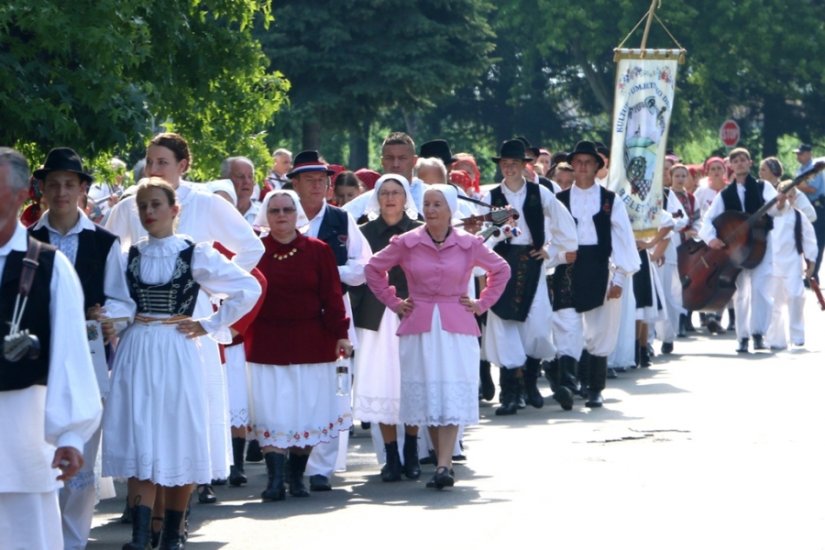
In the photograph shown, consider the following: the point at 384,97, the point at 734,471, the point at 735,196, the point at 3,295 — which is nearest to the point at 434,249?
the point at 734,471

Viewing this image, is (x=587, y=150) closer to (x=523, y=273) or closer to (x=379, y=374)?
(x=523, y=273)

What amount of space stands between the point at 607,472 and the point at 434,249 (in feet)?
5.34

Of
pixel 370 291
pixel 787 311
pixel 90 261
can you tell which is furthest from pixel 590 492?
pixel 787 311

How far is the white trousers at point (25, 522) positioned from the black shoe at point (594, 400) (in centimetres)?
978

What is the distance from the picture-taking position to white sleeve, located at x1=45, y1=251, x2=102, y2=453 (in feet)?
21.9

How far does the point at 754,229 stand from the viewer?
22.1 m

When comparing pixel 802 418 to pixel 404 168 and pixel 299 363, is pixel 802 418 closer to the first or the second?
pixel 404 168

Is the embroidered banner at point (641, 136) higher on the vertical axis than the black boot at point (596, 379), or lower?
higher

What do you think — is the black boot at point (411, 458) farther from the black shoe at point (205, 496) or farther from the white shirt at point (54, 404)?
the white shirt at point (54, 404)

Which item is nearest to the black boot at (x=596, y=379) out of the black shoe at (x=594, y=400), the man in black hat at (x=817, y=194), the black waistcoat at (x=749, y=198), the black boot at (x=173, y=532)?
the black shoe at (x=594, y=400)

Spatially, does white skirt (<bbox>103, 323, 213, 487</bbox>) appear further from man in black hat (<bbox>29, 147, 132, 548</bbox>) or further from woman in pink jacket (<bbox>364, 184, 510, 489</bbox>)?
woman in pink jacket (<bbox>364, 184, 510, 489</bbox>)

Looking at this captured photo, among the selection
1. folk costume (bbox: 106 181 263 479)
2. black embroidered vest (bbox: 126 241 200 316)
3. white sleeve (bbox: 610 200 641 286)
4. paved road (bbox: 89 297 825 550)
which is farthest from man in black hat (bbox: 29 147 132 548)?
white sleeve (bbox: 610 200 641 286)

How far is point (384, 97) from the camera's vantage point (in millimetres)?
38344

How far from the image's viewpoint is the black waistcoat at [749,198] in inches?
870
